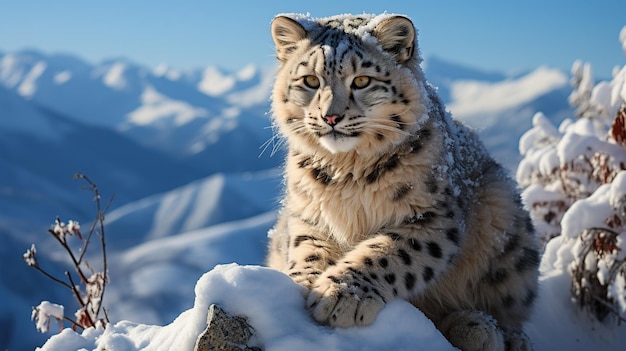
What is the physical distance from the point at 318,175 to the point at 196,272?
1770 inches

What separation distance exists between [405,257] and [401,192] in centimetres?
40

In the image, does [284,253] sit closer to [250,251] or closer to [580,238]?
[580,238]

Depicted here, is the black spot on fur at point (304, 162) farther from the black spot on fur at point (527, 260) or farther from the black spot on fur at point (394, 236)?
the black spot on fur at point (527, 260)

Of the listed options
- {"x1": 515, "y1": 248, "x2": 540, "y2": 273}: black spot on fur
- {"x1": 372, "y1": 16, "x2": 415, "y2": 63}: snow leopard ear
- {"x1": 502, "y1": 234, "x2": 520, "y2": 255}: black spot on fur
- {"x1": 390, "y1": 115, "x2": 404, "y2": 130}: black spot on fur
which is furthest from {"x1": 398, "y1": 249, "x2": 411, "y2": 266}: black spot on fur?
{"x1": 372, "y1": 16, "x2": 415, "y2": 63}: snow leopard ear

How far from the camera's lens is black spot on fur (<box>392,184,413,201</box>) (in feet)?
11.9

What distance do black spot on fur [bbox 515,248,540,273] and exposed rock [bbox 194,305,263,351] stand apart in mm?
2006

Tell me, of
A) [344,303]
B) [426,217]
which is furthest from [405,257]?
[344,303]

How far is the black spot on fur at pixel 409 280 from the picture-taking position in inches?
134

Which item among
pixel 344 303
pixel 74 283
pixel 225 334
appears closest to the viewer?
pixel 225 334

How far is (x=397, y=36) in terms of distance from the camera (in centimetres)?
384

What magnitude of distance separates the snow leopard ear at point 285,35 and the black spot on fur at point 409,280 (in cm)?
164

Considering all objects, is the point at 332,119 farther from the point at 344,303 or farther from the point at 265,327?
the point at 265,327

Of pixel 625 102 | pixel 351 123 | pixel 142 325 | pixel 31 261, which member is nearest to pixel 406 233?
pixel 351 123

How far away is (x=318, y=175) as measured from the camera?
12.9 ft
